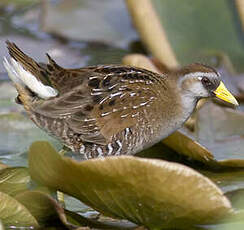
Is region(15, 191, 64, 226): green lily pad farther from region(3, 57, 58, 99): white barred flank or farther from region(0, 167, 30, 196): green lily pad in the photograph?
region(3, 57, 58, 99): white barred flank

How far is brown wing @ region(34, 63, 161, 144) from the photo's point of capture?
13.0 ft

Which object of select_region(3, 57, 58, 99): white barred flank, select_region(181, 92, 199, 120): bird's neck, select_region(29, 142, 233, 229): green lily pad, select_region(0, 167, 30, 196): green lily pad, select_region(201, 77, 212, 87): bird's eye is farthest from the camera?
select_region(181, 92, 199, 120): bird's neck

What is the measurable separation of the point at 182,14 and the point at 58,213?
8.93 feet

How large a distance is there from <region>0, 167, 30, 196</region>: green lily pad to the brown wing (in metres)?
0.40

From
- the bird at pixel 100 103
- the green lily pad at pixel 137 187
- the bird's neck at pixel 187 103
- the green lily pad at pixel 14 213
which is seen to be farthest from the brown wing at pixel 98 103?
the green lily pad at pixel 14 213

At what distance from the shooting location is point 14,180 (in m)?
3.65

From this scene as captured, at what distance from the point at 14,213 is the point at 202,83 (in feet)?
4.23

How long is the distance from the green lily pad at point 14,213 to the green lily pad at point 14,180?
282mm

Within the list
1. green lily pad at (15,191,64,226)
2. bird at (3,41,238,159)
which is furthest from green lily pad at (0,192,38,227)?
bird at (3,41,238,159)

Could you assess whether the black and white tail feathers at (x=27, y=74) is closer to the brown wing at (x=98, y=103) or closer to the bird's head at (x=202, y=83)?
the brown wing at (x=98, y=103)

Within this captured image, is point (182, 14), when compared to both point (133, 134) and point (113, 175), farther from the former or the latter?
point (113, 175)

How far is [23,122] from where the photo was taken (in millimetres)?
4406

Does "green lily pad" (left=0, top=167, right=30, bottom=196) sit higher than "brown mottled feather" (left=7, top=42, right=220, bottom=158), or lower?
lower

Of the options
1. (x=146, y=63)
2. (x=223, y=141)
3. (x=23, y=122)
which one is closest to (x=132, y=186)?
(x=223, y=141)
